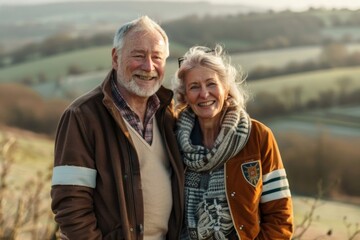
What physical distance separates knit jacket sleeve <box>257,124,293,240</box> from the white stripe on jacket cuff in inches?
27.3

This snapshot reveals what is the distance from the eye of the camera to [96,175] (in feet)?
8.61

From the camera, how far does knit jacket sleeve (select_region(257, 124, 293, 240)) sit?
9.05ft

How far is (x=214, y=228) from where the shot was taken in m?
2.75

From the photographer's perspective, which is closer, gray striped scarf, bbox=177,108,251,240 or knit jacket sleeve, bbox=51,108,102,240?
knit jacket sleeve, bbox=51,108,102,240

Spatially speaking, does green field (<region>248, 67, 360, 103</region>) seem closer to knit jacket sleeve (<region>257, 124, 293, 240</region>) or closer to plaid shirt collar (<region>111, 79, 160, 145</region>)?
knit jacket sleeve (<region>257, 124, 293, 240</region>)

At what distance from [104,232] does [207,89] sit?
70 cm

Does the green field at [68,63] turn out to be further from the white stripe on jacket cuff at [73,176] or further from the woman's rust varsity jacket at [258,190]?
the white stripe on jacket cuff at [73,176]

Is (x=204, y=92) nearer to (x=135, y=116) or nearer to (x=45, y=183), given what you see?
(x=135, y=116)

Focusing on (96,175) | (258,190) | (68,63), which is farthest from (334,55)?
(96,175)

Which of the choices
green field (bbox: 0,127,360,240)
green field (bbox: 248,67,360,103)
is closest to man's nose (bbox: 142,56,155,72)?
green field (bbox: 0,127,360,240)

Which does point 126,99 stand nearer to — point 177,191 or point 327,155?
point 177,191

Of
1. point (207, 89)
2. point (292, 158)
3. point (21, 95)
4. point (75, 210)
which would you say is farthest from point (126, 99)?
point (21, 95)

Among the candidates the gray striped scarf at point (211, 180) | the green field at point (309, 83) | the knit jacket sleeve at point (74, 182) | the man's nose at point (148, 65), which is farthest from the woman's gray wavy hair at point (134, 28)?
the green field at point (309, 83)

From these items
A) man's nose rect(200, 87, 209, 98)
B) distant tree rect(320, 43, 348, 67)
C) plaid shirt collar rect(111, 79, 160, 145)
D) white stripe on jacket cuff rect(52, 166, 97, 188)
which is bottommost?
Answer: white stripe on jacket cuff rect(52, 166, 97, 188)
